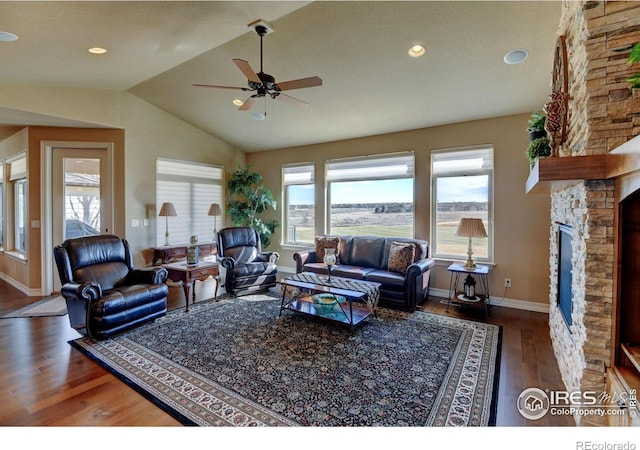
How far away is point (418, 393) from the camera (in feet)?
7.55

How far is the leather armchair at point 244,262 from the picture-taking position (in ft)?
15.7

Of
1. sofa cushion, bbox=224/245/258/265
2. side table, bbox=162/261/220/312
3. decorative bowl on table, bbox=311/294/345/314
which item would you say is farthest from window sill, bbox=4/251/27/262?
decorative bowl on table, bbox=311/294/345/314

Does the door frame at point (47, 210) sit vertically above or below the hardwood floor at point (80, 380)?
above

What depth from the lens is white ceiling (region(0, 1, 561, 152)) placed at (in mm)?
2773

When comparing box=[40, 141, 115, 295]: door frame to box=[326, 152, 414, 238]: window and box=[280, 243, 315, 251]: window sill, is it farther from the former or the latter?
box=[326, 152, 414, 238]: window

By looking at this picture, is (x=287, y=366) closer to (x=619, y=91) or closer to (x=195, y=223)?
(x=619, y=91)

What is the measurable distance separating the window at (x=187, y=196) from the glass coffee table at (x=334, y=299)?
3.09 metres

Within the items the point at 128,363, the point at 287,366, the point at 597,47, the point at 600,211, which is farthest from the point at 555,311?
the point at 128,363

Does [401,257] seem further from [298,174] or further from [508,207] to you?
[298,174]

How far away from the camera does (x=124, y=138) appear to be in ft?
16.5

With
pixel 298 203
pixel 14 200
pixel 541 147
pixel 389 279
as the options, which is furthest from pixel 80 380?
pixel 14 200

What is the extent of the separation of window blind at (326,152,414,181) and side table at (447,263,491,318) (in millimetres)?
1772

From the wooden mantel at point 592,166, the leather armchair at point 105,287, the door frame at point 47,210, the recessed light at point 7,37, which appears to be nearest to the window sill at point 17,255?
the door frame at point 47,210

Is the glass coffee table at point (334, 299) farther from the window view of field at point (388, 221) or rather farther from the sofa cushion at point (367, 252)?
the window view of field at point (388, 221)
